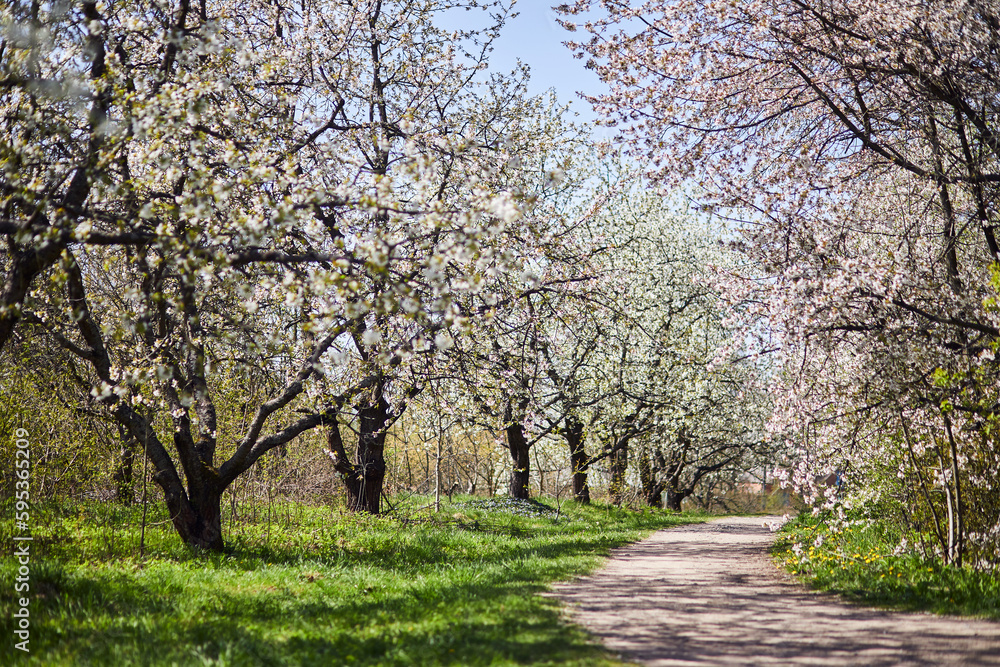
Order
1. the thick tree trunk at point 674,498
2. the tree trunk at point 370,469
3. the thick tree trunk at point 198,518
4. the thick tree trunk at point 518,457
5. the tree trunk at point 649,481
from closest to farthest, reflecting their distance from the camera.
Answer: the thick tree trunk at point 198,518 → the tree trunk at point 370,469 → the thick tree trunk at point 518,457 → the tree trunk at point 649,481 → the thick tree trunk at point 674,498

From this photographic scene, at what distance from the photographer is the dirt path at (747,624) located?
5422 mm

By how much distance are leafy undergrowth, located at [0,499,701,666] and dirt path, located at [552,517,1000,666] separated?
0.48 meters

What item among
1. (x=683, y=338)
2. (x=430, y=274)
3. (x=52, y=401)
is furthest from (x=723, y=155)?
(x=683, y=338)

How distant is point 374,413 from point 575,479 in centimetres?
1118

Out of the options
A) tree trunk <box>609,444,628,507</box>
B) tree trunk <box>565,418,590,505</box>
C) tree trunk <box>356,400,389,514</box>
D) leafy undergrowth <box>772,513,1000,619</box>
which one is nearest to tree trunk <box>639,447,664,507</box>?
tree trunk <box>609,444,628,507</box>

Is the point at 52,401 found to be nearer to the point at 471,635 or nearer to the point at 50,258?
the point at 50,258

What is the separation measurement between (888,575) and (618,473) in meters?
16.5

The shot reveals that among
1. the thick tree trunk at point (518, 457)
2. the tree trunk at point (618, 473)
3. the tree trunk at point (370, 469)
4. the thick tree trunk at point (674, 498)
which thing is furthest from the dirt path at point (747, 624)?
the thick tree trunk at point (674, 498)

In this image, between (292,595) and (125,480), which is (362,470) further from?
(292,595)

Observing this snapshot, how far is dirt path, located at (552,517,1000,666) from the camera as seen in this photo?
542cm

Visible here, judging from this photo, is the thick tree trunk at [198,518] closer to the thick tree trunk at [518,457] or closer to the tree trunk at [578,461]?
the thick tree trunk at [518,457]

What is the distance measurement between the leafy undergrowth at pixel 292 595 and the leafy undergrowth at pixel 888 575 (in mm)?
3092

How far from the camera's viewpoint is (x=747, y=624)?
6582 mm

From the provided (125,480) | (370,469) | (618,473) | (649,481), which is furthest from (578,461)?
(125,480)
